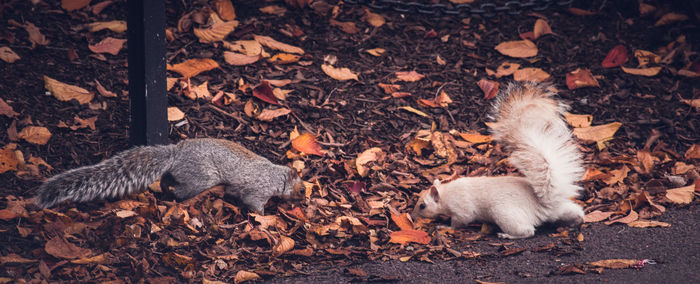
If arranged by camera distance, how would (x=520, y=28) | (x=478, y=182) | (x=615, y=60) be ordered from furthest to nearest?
(x=520, y=28)
(x=615, y=60)
(x=478, y=182)

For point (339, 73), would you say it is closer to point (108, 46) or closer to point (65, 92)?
point (108, 46)

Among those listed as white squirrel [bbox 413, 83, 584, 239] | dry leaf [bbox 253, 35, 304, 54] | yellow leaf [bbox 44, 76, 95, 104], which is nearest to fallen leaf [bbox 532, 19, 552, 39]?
white squirrel [bbox 413, 83, 584, 239]

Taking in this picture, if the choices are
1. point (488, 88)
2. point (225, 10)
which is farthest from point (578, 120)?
point (225, 10)

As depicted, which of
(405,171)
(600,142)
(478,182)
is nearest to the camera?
(478,182)

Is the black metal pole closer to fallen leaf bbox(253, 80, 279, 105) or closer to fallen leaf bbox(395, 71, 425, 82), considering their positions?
fallen leaf bbox(253, 80, 279, 105)

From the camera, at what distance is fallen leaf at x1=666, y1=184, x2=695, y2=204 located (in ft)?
13.3

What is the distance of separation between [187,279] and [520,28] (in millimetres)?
4739

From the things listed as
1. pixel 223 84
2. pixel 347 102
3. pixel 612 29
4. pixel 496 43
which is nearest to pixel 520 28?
pixel 496 43

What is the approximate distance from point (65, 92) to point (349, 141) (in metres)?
2.16

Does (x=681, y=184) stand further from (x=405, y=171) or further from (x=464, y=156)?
(x=405, y=171)

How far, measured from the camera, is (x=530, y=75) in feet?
18.7

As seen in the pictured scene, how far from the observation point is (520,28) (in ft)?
21.1

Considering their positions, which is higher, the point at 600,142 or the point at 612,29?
the point at 612,29

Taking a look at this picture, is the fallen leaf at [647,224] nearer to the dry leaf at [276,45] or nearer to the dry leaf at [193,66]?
the dry leaf at [276,45]
